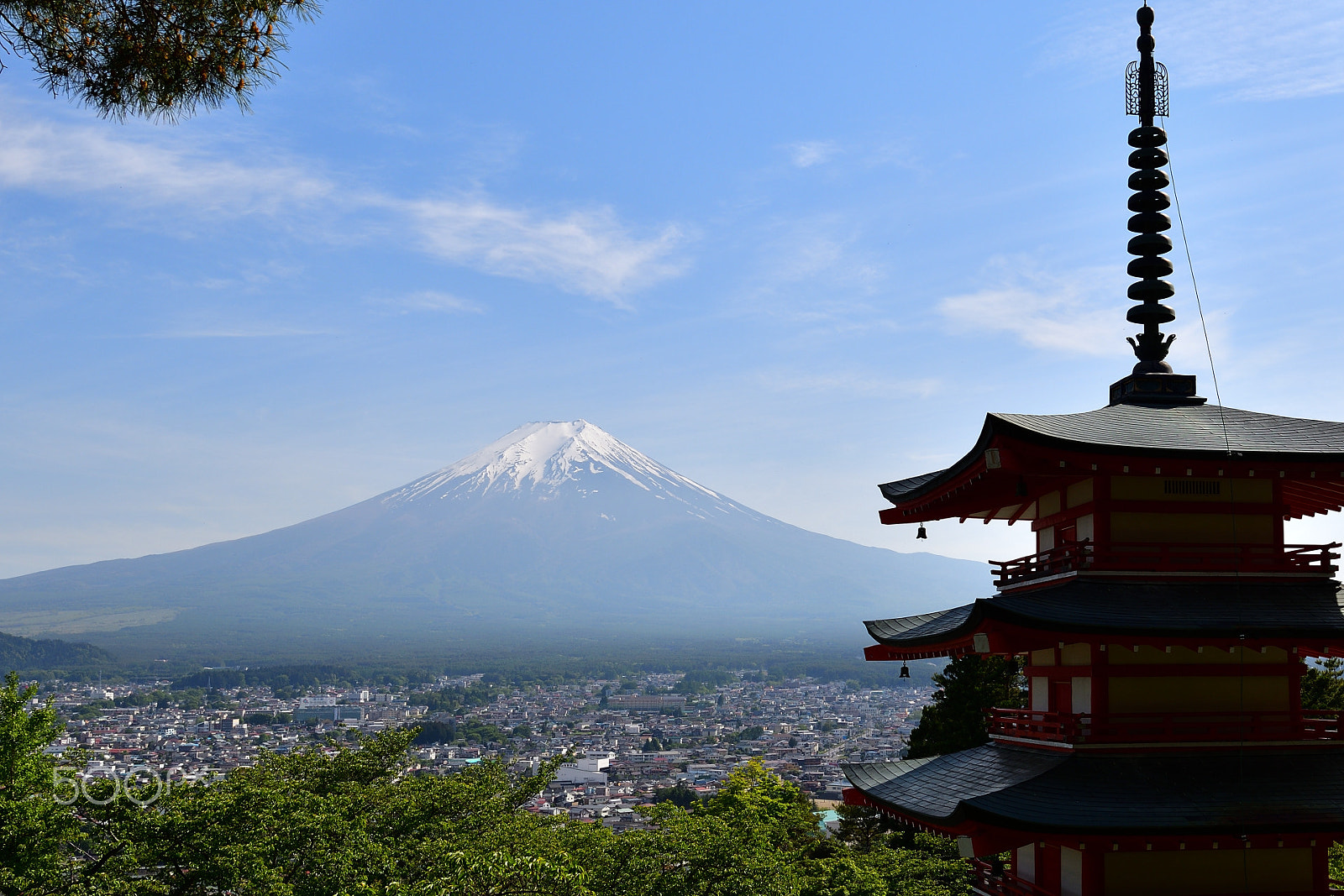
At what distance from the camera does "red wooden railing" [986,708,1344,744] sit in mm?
10336

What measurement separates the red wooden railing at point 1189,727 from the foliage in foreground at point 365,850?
18.7 feet

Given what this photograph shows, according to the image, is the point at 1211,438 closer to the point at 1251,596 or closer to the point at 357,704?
the point at 1251,596

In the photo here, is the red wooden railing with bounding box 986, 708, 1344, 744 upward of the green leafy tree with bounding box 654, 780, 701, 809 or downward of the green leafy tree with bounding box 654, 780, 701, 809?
upward

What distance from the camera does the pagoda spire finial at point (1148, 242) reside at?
40.5ft

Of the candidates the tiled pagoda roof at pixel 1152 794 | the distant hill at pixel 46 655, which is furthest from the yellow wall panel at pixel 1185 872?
the distant hill at pixel 46 655

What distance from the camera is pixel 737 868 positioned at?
14.8m

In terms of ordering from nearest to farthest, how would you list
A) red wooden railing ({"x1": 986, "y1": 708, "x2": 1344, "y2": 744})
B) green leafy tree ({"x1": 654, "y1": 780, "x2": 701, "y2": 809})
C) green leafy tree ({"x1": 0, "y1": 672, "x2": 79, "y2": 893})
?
red wooden railing ({"x1": 986, "y1": 708, "x2": 1344, "y2": 744}), green leafy tree ({"x1": 0, "y1": 672, "x2": 79, "y2": 893}), green leafy tree ({"x1": 654, "y1": 780, "x2": 701, "y2": 809})

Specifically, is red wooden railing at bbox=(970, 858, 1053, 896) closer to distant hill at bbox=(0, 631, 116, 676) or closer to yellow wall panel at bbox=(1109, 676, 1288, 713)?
yellow wall panel at bbox=(1109, 676, 1288, 713)

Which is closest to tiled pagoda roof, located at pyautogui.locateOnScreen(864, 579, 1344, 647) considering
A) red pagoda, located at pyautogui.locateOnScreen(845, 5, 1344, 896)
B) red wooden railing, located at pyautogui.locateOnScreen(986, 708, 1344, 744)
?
red pagoda, located at pyautogui.locateOnScreen(845, 5, 1344, 896)

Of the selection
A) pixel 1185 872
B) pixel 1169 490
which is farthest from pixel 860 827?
pixel 1169 490

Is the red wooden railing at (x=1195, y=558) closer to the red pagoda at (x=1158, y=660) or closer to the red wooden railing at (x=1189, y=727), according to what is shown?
the red pagoda at (x=1158, y=660)

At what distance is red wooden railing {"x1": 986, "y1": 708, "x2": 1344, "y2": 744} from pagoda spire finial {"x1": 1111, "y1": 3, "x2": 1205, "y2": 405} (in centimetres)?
349

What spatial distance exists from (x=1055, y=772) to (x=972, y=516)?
3929 mm

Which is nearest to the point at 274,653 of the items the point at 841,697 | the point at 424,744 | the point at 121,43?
the point at 841,697
